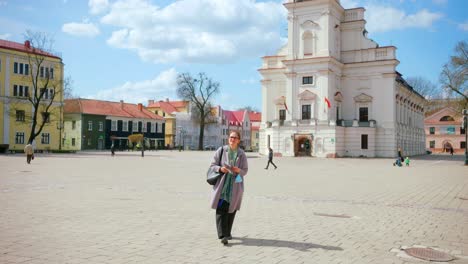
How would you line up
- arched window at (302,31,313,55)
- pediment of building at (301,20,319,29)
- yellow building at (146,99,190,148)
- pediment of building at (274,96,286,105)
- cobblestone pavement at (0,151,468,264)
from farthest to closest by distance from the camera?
yellow building at (146,99,190,148), pediment of building at (274,96,286,105), arched window at (302,31,313,55), pediment of building at (301,20,319,29), cobblestone pavement at (0,151,468,264)

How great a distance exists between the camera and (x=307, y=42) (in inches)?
2251

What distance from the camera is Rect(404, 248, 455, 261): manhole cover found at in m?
6.67

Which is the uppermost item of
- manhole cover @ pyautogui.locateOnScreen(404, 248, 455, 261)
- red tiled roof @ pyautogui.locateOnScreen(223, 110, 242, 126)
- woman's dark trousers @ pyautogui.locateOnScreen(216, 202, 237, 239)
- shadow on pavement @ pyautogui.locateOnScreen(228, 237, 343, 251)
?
red tiled roof @ pyautogui.locateOnScreen(223, 110, 242, 126)

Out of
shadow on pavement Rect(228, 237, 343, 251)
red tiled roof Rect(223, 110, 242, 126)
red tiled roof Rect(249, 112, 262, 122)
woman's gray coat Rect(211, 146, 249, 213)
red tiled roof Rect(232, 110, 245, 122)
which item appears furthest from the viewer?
red tiled roof Rect(249, 112, 262, 122)

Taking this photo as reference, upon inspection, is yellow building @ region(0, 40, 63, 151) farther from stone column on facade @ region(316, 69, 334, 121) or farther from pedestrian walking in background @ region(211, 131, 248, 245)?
pedestrian walking in background @ region(211, 131, 248, 245)

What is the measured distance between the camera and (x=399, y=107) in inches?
2514

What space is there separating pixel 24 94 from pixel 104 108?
25441mm

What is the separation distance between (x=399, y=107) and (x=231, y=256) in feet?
204

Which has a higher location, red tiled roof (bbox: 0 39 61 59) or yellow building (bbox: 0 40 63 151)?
red tiled roof (bbox: 0 39 61 59)

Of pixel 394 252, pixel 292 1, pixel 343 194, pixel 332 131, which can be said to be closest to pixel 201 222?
pixel 394 252

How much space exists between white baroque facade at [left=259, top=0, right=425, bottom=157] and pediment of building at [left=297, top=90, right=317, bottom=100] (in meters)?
0.12

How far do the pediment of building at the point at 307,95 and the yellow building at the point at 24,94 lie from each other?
3051 cm

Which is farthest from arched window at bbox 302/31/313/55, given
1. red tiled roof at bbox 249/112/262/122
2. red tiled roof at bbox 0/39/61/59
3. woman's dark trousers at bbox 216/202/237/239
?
red tiled roof at bbox 249/112/262/122

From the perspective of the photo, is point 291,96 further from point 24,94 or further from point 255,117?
point 255,117
